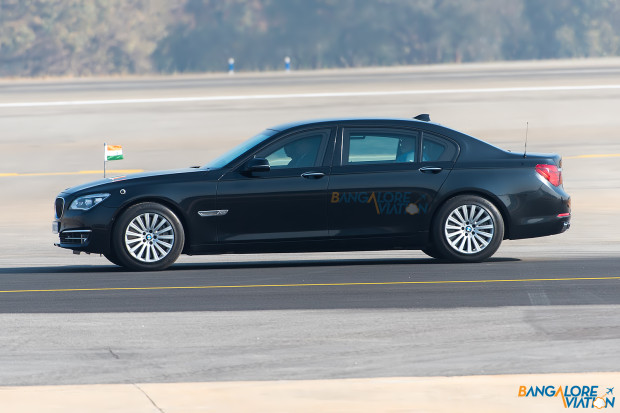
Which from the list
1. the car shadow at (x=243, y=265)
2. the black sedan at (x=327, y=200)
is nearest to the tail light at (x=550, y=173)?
the black sedan at (x=327, y=200)

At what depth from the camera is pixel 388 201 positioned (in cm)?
1241

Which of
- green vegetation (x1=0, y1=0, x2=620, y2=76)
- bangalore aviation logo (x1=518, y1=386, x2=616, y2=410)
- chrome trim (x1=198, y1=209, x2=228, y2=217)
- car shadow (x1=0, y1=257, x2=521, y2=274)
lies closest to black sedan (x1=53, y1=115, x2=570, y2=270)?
chrome trim (x1=198, y1=209, x2=228, y2=217)

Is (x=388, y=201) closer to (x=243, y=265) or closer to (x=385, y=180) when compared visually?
(x=385, y=180)

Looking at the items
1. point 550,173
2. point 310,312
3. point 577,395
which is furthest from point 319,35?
point 577,395

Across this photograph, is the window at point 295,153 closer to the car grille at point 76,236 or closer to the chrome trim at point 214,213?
the chrome trim at point 214,213

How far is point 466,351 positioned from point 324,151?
182 inches

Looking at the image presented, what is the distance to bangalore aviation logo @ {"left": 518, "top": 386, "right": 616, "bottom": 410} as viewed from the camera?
6.61 m

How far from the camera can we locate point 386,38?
92.8 metres

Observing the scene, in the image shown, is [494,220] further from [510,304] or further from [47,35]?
[47,35]

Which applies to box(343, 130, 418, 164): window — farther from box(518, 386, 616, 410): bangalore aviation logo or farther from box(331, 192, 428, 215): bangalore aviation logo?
box(518, 386, 616, 410): bangalore aviation logo

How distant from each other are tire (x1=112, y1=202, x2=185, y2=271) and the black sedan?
1cm

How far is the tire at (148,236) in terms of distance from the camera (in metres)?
12.3

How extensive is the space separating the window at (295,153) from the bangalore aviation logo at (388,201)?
46cm

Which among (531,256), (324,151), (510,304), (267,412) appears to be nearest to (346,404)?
(267,412)
